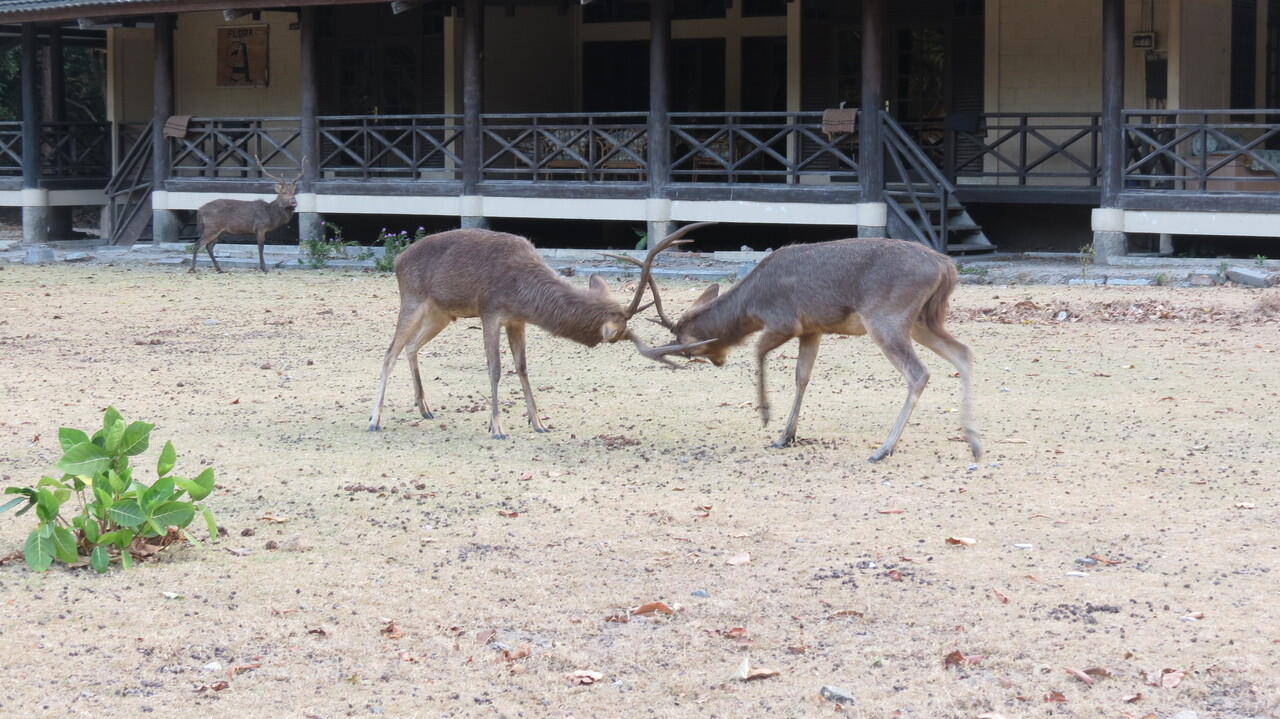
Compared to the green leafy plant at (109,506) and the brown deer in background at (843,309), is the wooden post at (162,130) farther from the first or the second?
the green leafy plant at (109,506)

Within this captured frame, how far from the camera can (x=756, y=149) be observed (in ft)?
57.8

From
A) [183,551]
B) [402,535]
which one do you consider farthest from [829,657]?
[183,551]

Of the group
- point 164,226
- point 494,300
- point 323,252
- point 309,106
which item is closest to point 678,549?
point 494,300

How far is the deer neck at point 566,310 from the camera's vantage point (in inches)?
337

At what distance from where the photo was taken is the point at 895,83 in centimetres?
1952

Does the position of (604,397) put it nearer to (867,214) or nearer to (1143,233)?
(867,214)

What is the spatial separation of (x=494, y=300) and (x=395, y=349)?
3.01 ft

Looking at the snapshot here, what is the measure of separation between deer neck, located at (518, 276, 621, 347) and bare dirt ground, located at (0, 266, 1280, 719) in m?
0.62

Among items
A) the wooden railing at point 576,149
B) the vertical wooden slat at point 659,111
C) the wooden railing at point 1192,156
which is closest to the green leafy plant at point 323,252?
the wooden railing at point 576,149

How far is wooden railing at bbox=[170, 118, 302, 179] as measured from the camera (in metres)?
20.8

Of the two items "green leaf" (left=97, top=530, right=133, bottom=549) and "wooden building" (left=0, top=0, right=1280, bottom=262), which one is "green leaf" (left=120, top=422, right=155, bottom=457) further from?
"wooden building" (left=0, top=0, right=1280, bottom=262)

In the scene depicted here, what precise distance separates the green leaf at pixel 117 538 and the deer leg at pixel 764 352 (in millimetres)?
3628

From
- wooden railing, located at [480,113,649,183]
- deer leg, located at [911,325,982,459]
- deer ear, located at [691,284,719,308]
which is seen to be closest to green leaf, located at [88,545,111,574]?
deer ear, located at [691,284,719,308]

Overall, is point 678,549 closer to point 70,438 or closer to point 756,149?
point 70,438
